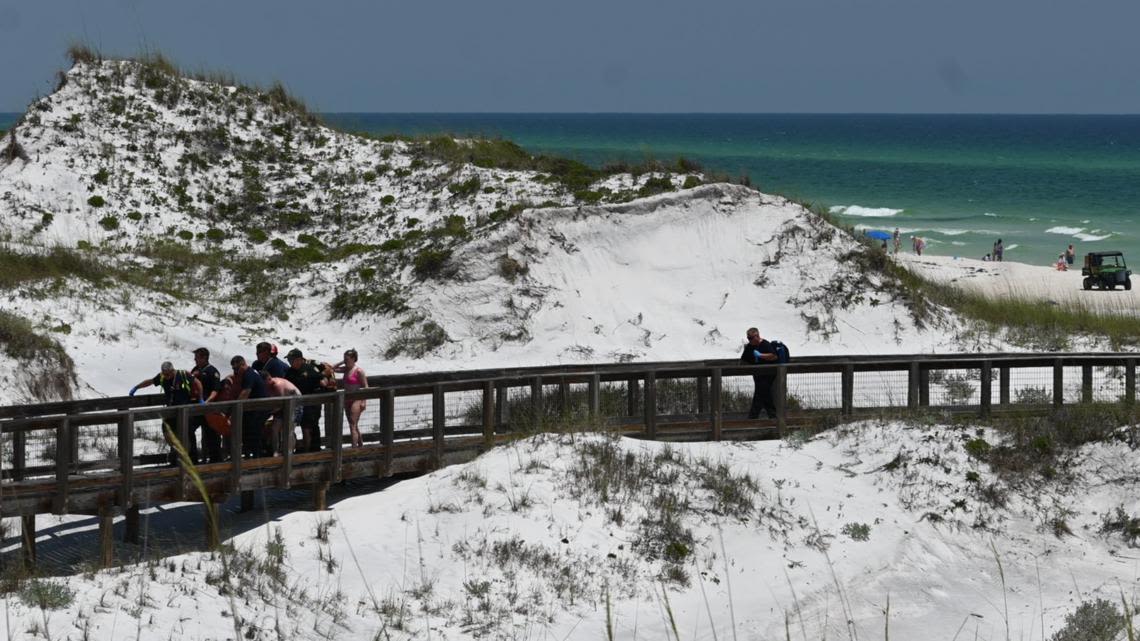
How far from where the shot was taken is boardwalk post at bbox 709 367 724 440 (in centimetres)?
2019

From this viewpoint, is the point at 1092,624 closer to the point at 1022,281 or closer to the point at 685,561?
the point at 685,561

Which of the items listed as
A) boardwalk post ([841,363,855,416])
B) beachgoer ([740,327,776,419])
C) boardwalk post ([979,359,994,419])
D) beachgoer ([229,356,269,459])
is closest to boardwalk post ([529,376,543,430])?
beachgoer ([740,327,776,419])

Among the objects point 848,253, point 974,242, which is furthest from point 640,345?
point 974,242

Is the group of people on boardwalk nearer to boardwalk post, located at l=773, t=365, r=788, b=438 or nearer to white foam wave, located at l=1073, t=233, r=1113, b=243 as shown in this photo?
boardwalk post, located at l=773, t=365, r=788, b=438

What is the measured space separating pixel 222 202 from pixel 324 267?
5.71 m

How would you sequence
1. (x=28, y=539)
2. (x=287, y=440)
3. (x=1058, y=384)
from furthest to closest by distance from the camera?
(x=1058, y=384) < (x=287, y=440) < (x=28, y=539)

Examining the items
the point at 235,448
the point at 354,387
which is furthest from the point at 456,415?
Answer: the point at 235,448

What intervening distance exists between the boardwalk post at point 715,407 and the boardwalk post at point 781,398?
92 cm

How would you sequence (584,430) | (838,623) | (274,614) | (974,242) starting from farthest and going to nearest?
(974,242)
(584,430)
(838,623)
(274,614)

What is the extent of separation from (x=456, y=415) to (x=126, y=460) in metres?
5.59

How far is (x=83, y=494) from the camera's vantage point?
15.3 metres

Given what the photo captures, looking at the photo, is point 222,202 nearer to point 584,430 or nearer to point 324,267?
point 324,267

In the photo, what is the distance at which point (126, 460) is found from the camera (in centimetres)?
1542

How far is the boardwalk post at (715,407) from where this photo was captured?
2019 cm
